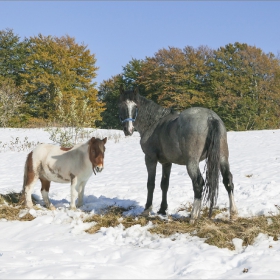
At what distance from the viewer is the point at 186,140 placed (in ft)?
19.2

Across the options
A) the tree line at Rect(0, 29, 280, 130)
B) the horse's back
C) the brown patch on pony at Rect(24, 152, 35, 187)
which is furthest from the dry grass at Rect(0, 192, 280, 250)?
the tree line at Rect(0, 29, 280, 130)

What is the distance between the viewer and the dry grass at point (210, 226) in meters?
Result: 5.00

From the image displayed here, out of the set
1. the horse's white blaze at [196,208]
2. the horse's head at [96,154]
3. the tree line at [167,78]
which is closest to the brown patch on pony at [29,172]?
the horse's head at [96,154]

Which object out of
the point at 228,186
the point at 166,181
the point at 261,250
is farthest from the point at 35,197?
the point at 261,250

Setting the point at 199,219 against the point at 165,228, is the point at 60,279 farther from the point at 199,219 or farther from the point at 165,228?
the point at 199,219

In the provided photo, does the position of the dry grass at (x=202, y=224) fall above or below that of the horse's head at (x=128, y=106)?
below

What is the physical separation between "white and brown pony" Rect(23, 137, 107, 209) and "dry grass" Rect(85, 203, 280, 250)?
0.81 metres

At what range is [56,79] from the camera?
37.2 meters

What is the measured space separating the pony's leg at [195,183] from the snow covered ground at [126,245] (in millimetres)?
733

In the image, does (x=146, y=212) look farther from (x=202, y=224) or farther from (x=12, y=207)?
(x=12, y=207)

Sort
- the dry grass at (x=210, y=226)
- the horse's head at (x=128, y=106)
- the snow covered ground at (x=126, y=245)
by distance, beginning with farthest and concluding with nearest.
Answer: the horse's head at (x=128, y=106)
the dry grass at (x=210, y=226)
the snow covered ground at (x=126, y=245)

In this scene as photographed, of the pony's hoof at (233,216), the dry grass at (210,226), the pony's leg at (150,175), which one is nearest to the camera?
the dry grass at (210,226)

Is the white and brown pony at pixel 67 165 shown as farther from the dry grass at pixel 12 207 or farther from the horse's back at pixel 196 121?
the horse's back at pixel 196 121

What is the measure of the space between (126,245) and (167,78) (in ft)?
114
